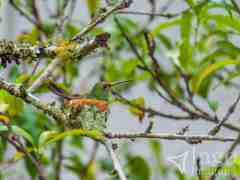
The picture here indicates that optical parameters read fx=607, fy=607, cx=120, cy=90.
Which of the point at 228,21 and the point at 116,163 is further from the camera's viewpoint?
the point at 228,21

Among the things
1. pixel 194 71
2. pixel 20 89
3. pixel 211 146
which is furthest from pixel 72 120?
pixel 211 146

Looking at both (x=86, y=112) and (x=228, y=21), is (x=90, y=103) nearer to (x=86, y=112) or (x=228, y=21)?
(x=86, y=112)

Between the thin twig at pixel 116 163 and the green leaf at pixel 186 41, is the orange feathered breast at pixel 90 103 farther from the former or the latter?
the green leaf at pixel 186 41

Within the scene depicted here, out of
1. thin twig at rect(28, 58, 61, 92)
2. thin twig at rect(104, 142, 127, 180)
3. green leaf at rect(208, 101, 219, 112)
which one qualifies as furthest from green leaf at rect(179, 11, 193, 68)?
thin twig at rect(104, 142, 127, 180)

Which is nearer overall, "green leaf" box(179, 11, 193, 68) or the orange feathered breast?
the orange feathered breast

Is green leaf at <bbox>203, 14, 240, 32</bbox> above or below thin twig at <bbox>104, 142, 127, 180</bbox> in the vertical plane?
above

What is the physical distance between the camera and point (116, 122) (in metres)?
2.59

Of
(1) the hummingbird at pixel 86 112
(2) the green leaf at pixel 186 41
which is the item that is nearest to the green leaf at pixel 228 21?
(2) the green leaf at pixel 186 41

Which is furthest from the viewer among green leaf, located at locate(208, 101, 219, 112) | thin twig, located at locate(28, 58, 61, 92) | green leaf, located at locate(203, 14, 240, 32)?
green leaf, located at locate(208, 101, 219, 112)

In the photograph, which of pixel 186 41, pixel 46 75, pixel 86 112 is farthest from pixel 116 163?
pixel 186 41

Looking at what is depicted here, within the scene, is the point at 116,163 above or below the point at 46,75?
below

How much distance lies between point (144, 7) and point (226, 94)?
18.9 inches

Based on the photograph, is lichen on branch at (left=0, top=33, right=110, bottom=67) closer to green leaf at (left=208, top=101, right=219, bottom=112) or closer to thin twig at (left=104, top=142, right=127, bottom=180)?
thin twig at (left=104, top=142, right=127, bottom=180)

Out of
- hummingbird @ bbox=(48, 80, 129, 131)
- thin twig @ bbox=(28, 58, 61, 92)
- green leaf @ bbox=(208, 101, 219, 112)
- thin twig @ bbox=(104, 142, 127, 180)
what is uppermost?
thin twig @ bbox=(28, 58, 61, 92)
